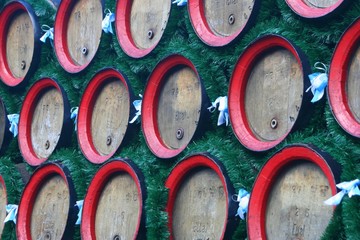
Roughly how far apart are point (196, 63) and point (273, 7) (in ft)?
1.66

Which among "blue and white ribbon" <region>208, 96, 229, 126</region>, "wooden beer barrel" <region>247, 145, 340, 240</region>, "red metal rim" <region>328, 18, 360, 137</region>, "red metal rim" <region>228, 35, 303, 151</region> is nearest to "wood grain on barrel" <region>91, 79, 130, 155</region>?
"blue and white ribbon" <region>208, 96, 229, 126</region>

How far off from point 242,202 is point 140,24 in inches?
61.3

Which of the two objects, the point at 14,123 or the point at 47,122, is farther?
the point at 14,123

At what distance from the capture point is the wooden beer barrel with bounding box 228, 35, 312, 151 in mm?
4375

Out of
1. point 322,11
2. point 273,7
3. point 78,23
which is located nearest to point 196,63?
point 273,7

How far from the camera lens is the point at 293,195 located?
4227mm

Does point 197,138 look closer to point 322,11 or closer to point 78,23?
point 322,11

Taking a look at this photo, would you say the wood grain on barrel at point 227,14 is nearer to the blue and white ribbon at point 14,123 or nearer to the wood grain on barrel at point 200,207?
the wood grain on barrel at point 200,207

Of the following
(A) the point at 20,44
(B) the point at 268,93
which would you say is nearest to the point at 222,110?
(B) the point at 268,93

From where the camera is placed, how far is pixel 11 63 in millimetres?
6539

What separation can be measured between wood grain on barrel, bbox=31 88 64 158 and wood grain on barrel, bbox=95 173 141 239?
0.73 meters

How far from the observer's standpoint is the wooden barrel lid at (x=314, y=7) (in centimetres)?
428

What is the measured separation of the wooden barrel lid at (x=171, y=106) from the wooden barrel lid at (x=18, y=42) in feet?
4.37

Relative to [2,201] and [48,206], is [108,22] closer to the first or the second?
[48,206]
